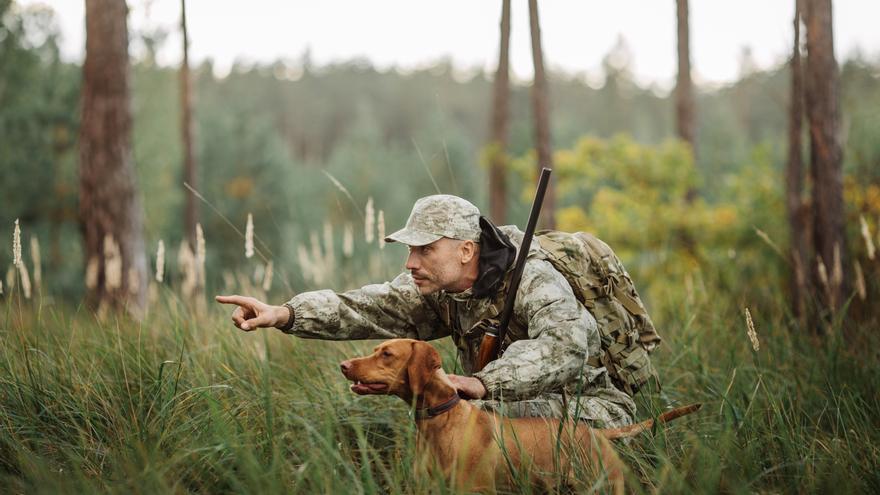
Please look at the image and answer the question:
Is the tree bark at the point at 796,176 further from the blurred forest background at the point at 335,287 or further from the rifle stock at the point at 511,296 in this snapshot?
the rifle stock at the point at 511,296

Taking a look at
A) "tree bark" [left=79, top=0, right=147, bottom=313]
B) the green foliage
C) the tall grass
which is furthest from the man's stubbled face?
the green foliage

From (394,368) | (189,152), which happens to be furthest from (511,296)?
(189,152)

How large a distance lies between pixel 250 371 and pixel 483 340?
58.3 inches

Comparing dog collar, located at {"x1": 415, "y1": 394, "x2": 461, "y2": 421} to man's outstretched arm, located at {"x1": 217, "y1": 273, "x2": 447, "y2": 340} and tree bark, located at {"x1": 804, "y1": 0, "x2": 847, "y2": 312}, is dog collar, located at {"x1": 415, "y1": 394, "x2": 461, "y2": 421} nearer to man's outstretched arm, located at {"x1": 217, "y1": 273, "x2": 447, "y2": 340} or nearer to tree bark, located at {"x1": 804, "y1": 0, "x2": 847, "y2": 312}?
man's outstretched arm, located at {"x1": 217, "y1": 273, "x2": 447, "y2": 340}

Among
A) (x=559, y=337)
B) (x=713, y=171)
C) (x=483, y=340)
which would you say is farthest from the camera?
(x=713, y=171)

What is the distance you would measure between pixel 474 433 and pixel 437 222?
3.27 feet

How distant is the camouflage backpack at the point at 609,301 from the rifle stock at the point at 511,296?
27 centimetres

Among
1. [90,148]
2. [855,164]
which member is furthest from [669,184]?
[90,148]

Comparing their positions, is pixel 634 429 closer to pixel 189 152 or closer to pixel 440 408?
pixel 440 408

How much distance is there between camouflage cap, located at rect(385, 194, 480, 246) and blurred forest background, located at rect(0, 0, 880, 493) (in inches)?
33.8

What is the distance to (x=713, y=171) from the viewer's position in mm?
40938

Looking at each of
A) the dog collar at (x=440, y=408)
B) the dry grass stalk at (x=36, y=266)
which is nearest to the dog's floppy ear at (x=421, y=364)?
the dog collar at (x=440, y=408)

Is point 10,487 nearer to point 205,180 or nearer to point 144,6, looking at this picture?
point 144,6

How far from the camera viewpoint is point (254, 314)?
→ 12.2 ft
